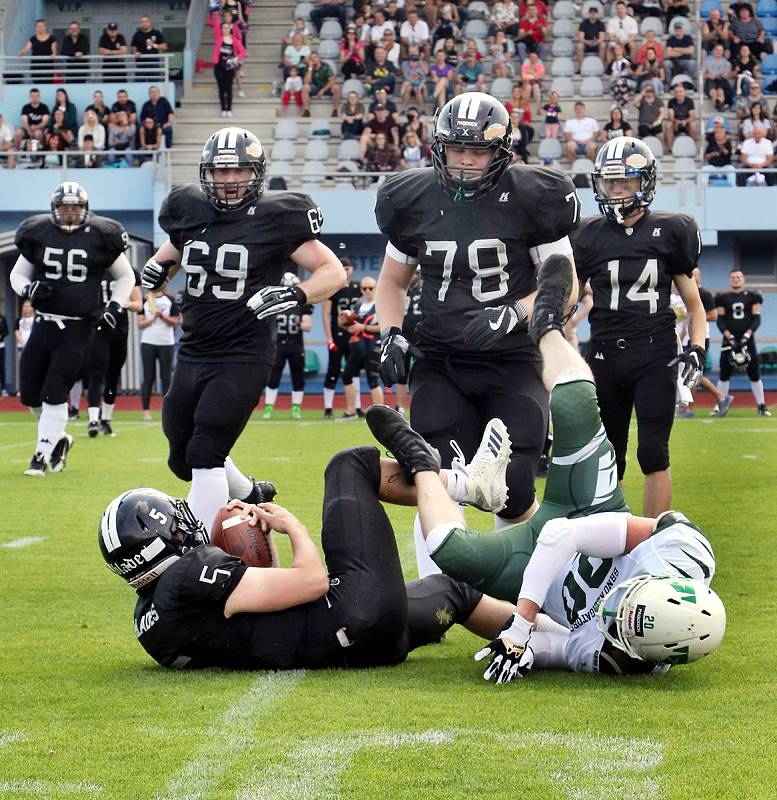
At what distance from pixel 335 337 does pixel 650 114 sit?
720cm

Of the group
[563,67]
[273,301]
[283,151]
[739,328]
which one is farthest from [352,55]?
[273,301]

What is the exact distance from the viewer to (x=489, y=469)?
14.8ft

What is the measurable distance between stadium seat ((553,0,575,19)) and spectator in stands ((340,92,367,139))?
371 centimetres

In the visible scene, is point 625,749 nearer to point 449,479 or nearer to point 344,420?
point 449,479

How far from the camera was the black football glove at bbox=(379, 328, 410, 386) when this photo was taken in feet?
16.0

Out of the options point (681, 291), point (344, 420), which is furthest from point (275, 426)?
point (681, 291)

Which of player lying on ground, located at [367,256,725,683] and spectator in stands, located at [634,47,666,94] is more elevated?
spectator in stands, located at [634,47,666,94]

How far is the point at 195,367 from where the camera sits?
566cm

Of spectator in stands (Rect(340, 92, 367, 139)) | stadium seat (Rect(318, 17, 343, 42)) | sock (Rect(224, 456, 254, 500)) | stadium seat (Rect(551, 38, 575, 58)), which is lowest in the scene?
sock (Rect(224, 456, 254, 500))

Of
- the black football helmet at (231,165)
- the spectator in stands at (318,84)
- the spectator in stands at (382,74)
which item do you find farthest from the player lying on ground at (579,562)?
the spectator in stands at (318,84)

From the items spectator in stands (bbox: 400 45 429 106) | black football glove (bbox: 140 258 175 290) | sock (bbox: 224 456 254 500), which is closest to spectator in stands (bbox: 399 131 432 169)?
spectator in stands (bbox: 400 45 429 106)

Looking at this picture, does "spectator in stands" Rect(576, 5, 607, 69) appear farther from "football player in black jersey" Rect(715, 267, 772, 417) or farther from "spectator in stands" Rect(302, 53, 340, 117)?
"football player in black jersey" Rect(715, 267, 772, 417)

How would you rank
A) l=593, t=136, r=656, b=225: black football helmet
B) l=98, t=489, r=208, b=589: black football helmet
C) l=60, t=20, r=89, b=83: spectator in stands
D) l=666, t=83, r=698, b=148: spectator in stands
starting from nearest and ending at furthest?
l=98, t=489, r=208, b=589: black football helmet, l=593, t=136, r=656, b=225: black football helmet, l=666, t=83, r=698, b=148: spectator in stands, l=60, t=20, r=89, b=83: spectator in stands

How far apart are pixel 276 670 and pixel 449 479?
0.83 m
